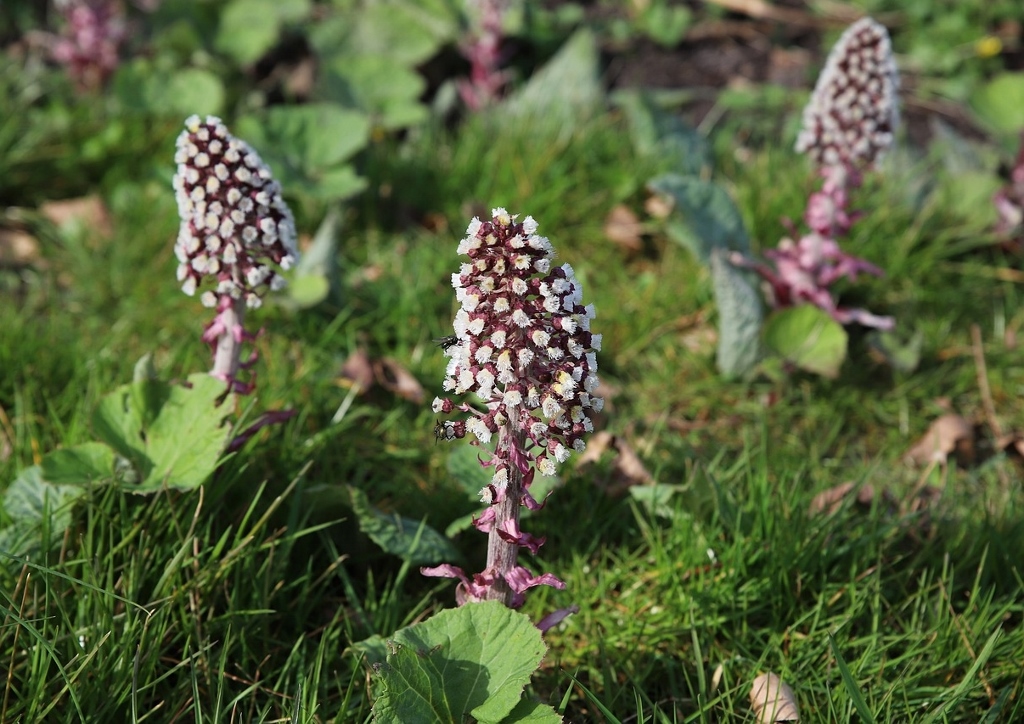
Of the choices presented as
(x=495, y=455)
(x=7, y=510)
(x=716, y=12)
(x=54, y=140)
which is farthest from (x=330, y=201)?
(x=716, y=12)

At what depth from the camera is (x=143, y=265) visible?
405cm

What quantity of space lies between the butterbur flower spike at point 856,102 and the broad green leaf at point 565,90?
145 centimetres

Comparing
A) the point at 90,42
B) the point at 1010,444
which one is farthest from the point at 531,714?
the point at 90,42

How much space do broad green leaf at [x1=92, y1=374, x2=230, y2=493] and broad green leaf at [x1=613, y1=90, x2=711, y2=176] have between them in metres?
2.49

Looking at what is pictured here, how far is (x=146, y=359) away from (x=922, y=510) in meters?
2.08

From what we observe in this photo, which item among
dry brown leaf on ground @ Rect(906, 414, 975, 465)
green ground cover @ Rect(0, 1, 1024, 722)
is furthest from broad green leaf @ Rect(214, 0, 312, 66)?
dry brown leaf on ground @ Rect(906, 414, 975, 465)

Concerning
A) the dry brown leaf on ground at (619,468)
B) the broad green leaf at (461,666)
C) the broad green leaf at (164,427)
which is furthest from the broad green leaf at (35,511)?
the dry brown leaf on ground at (619,468)

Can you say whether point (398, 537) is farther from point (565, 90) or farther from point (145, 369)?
point (565, 90)

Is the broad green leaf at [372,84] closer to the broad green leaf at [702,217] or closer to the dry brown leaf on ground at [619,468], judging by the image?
the broad green leaf at [702,217]

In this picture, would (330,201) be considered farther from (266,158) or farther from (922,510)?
(922,510)

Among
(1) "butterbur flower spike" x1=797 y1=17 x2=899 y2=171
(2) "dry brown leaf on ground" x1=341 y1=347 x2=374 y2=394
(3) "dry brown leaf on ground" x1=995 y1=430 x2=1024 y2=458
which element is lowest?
(3) "dry brown leaf on ground" x1=995 y1=430 x2=1024 y2=458

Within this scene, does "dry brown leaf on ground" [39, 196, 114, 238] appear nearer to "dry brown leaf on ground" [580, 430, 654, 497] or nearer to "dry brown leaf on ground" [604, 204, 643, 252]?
"dry brown leaf on ground" [604, 204, 643, 252]

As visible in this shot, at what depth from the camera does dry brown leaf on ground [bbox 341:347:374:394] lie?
339 centimetres

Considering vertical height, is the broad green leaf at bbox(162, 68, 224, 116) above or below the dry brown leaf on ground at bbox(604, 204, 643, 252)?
above
